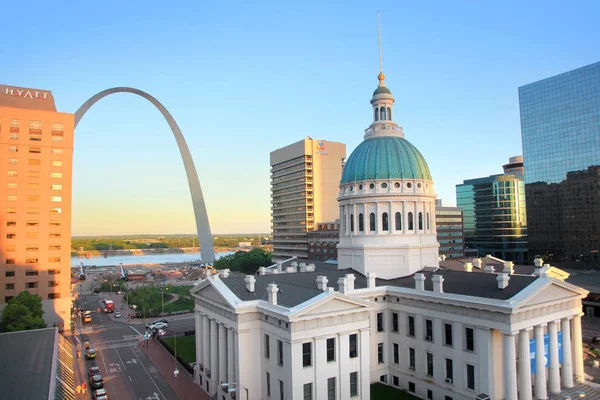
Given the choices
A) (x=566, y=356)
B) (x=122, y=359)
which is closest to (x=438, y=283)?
(x=566, y=356)

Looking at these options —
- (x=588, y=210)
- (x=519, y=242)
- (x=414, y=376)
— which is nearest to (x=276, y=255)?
(x=519, y=242)

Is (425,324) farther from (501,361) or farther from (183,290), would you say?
(183,290)

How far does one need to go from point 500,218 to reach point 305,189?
252 feet

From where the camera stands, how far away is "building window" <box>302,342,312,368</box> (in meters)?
39.9

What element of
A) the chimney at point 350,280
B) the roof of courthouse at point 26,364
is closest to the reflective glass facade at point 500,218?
the chimney at point 350,280

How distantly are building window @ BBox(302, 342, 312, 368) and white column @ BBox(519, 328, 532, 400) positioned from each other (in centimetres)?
1875

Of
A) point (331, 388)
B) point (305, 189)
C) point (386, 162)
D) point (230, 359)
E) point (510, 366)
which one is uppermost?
point (305, 189)

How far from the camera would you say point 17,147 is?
8819 cm

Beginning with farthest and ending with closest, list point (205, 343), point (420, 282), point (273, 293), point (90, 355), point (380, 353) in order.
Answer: point (90, 355) → point (205, 343) → point (380, 353) → point (420, 282) → point (273, 293)

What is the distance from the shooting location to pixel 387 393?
1886 inches

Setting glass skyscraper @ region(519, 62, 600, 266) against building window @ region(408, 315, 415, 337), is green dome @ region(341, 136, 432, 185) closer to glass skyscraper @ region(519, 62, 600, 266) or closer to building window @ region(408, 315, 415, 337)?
building window @ region(408, 315, 415, 337)

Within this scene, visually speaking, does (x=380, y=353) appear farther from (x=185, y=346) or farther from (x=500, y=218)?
(x=500, y=218)

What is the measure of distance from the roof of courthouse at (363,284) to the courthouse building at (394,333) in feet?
0.40

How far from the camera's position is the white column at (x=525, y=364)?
40062 mm
